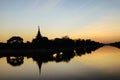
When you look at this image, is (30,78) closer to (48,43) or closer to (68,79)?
(68,79)

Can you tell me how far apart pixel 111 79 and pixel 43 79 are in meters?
6.40

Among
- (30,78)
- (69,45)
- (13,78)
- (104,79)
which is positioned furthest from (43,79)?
(69,45)

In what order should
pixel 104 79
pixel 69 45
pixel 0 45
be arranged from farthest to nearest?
pixel 69 45, pixel 0 45, pixel 104 79

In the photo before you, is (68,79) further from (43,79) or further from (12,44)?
(12,44)

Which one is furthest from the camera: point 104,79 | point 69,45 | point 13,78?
point 69,45

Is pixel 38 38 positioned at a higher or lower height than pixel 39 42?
higher

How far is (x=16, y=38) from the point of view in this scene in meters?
146

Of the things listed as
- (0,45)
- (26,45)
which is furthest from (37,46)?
(0,45)

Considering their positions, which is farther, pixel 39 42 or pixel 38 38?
pixel 38 38

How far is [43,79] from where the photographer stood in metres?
25.6

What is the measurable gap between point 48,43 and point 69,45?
4364cm

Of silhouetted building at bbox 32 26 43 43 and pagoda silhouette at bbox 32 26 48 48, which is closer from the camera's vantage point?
pagoda silhouette at bbox 32 26 48 48

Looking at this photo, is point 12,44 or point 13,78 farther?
point 12,44

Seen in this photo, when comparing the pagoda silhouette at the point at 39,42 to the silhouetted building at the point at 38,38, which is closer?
the pagoda silhouette at the point at 39,42
